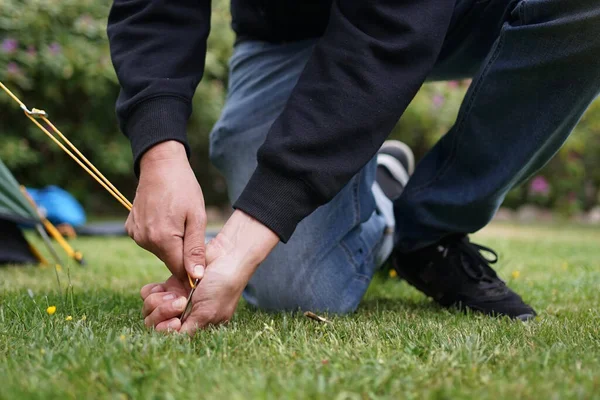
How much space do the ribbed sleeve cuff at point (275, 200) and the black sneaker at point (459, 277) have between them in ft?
1.94

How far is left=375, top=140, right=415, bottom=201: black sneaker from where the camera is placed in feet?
7.17

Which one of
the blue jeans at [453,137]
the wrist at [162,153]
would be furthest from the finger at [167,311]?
the blue jeans at [453,137]

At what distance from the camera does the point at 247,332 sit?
1166mm

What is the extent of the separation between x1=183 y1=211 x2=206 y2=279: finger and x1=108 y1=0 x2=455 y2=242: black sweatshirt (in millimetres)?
81

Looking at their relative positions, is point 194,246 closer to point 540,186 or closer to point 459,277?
point 459,277

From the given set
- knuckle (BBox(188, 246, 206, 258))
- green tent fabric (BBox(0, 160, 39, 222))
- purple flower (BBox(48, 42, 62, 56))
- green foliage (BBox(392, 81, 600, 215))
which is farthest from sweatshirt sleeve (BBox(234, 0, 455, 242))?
→ green foliage (BBox(392, 81, 600, 215))

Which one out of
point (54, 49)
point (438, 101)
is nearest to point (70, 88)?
point (54, 49)

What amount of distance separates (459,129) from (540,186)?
19.5 feet

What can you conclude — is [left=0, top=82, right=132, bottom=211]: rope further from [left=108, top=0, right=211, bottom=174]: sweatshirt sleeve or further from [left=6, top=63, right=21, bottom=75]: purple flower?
[left=6, top=63, right=21, bottom=75]: purple flower

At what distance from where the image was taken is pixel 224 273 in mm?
1124

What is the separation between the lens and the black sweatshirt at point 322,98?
114 centimetres

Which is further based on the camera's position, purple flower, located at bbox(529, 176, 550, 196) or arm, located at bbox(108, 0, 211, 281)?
purple flower, located at bbox(529, 176, 550, 196)

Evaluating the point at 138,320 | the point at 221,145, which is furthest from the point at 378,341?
the point at 221,145

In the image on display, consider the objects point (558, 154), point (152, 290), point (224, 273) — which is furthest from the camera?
point (558, 154)
